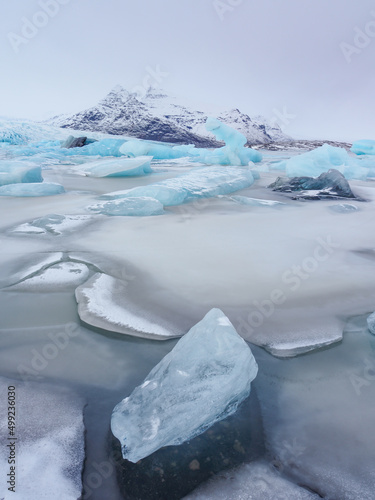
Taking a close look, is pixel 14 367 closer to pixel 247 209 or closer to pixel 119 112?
pixel 247 209

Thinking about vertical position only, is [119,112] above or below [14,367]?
above

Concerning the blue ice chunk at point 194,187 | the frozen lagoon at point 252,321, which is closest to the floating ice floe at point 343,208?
the frozen lagoon at point 252,321

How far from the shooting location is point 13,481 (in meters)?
0.66

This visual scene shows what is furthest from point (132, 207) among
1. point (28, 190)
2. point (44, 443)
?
point (44, 443)

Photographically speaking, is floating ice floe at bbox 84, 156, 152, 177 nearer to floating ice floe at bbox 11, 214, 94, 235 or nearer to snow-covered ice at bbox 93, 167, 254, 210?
snow-covered ice at bbox 93, 167, 254, 210

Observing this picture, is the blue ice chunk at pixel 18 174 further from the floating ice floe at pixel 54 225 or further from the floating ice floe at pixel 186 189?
the floating ice floe at pixel 54 225

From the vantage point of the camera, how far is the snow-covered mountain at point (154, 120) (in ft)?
127

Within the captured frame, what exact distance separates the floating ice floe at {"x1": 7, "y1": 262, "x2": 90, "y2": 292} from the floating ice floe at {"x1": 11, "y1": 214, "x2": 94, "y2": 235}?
2.30 feet

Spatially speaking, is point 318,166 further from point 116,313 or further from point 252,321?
point 116,313

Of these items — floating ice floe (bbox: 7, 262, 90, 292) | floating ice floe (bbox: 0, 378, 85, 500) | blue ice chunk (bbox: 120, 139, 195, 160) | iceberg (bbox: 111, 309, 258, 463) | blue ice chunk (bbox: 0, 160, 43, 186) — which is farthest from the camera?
blue ice chunk (bbox: 120, 139, 195, 160)

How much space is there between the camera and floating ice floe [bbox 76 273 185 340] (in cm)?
118

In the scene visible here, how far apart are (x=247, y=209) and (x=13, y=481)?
3.02 metres

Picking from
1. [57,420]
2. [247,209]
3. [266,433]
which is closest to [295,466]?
[266,433]

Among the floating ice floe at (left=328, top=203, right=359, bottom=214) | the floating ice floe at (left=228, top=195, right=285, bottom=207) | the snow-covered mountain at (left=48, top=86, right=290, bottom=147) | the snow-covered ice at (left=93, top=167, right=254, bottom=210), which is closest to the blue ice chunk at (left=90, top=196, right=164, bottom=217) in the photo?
the snow-covered ice at (left=93, top=167, right=254, bottom=210)
